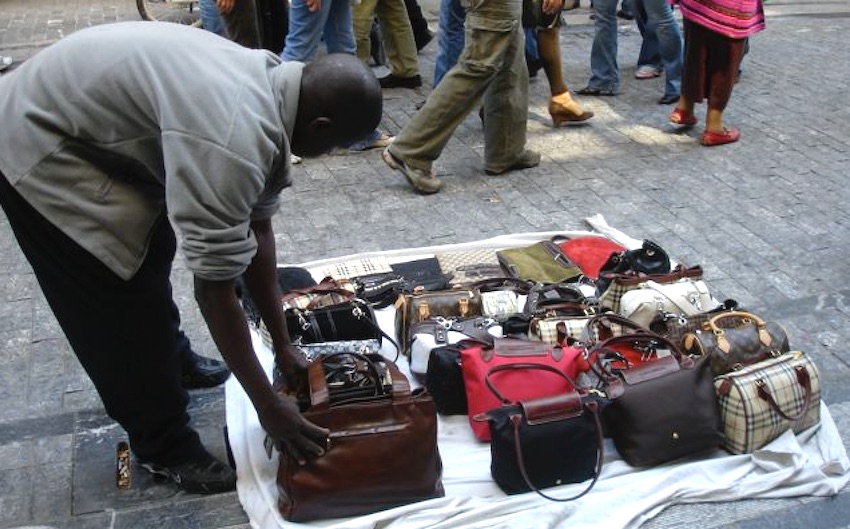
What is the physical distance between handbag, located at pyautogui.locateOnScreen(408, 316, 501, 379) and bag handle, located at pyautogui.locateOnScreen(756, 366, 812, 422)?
912 mm

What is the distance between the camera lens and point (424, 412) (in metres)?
2.72

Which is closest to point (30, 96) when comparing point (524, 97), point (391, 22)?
point (524, 97)

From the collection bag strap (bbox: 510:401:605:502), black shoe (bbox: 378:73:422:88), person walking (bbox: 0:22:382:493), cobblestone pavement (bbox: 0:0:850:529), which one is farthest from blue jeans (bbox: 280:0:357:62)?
bag strap (bbox: 510:401:605:502)

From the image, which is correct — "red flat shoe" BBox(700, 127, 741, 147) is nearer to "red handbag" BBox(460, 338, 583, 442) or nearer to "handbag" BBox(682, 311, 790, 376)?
"handbag" BBox(682, 311, 790, 376)

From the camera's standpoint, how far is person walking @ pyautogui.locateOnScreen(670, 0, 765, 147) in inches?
221

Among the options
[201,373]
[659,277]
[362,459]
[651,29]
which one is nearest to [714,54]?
[651,29]

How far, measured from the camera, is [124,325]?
2.64m

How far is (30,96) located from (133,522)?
1.31 metres

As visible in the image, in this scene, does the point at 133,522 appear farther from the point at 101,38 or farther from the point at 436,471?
the point at 101,38

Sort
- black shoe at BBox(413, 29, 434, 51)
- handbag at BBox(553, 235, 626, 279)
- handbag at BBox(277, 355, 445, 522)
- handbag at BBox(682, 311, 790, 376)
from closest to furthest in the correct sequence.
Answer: handbag at BBox(277, 355, 445, 522) < handbag at BBox(682, 311, 790, 376) < handbag at BBox(553, 235, 626, 279) < black shoe at BBox(413, 29, 434, 51)

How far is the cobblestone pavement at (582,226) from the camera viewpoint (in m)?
2.91

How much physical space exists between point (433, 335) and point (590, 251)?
1.31 m

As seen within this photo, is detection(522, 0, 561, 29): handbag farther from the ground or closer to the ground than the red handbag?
farther from the ground

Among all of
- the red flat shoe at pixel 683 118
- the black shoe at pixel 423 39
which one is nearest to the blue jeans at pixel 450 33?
the red flat shoe at pixel 683 118
